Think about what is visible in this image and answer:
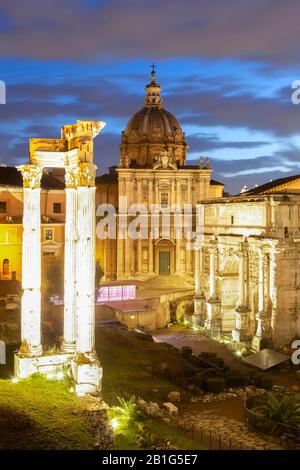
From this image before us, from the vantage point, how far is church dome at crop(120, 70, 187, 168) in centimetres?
5969

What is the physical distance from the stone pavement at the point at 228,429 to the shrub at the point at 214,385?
2.87 meters

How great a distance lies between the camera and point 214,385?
27109 millimetres

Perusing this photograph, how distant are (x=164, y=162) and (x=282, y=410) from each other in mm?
37600

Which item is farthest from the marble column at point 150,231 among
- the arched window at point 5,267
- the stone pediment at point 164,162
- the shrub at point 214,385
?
the shrub at point 214,385

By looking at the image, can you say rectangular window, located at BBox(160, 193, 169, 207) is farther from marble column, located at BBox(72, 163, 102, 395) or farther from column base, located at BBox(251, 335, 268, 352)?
marble column, located at BBox(72, 163, 102, 395)

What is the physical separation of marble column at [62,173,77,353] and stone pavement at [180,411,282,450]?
18.2 ft

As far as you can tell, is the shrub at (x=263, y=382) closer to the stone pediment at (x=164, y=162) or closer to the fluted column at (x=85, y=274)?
the fluted column at (x=85, y=274)

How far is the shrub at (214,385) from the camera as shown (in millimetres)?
27094

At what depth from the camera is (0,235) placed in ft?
155

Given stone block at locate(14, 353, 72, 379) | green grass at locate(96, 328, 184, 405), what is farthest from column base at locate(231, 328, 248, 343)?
stone block at locate(14, 353, 72, 379)

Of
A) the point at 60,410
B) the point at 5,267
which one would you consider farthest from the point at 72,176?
the point at 5,267

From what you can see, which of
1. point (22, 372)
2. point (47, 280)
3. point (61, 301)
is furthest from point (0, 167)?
point (22, 372)

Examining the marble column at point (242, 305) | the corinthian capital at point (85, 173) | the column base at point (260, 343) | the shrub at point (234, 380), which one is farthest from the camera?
the marble column at point (242, 305)

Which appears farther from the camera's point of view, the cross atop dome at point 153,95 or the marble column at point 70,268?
the cross atop dome at point 153,95
